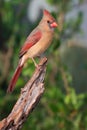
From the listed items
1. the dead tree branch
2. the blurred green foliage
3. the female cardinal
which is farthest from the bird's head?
the blurred green foliage

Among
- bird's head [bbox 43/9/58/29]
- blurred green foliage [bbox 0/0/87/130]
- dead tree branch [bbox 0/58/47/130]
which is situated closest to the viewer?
dead tree branch [bbox 0/58/47/130]

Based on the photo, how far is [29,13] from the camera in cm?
896

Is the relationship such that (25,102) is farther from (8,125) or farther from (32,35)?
(32,35)

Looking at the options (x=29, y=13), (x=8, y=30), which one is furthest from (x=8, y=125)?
(x=29, y=13)

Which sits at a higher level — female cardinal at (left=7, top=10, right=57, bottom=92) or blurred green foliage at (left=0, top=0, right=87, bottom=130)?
female cardinal at (left=7, top=10, right=57, bottom=92)

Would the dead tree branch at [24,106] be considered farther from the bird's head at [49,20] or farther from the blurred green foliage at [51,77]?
the blurred green foliage at [51,77]

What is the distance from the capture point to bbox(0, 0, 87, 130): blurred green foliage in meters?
5.96

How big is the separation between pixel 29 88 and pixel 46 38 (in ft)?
2.93

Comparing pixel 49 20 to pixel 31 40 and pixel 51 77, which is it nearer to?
pixel 31 40

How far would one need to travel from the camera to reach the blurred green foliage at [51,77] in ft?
19.6

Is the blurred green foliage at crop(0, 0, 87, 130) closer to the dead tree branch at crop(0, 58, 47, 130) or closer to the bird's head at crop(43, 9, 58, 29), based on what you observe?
the bird's head at crop(43, 9, 58, 29)

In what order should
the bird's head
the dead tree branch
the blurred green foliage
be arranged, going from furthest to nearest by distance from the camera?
the blurred green foliage, the bird's head, the dead tree branch

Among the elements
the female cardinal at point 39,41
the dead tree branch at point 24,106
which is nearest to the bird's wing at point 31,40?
the female cardinal at point 39,41

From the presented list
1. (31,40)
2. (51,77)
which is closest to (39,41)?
(31,40)
